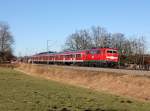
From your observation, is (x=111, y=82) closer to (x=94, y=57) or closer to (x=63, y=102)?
(x=63, y=102)

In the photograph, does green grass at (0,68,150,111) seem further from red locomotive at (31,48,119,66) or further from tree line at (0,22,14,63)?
tree line at (0,22,14,63)

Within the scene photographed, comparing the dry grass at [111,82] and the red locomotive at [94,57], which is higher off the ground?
the red locomotive at [94,57]

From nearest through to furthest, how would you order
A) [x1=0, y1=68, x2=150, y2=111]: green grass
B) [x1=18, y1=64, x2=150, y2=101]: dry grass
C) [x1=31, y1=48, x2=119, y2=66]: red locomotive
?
[x1=0, y1=68, x2=150, y2=111]: green grass
[x1=18, y1=64, x2=150, y2=101]: dry grass
[x1=31, y1=48, x2=119, y2=66]: red locomotive

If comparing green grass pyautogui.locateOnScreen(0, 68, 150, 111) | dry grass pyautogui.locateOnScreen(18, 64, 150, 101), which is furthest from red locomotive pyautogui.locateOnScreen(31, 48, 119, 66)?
green grass pyautogui.locateOnScreen(0, 68, 150, 111)

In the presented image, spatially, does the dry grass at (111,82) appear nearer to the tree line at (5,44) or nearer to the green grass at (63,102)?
the green grass at (63,102)

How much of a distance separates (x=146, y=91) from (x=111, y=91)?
240 inches

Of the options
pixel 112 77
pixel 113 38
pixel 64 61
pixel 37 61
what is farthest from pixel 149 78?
pixel 113 38

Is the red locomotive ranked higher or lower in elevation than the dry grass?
higher

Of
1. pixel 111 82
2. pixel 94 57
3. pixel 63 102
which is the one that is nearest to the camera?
pixel 63 102

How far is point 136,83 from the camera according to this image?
3403cm

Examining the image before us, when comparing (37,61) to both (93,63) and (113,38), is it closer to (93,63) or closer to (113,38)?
(113,38)

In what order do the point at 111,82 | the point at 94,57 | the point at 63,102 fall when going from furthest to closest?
the point at 94,57 → the point at 111,82 → the point at 63,102

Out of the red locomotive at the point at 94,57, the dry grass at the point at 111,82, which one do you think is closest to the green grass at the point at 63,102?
the dry grass at the point at 111,82

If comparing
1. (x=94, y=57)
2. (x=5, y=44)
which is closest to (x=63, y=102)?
(x=94, y=57)
